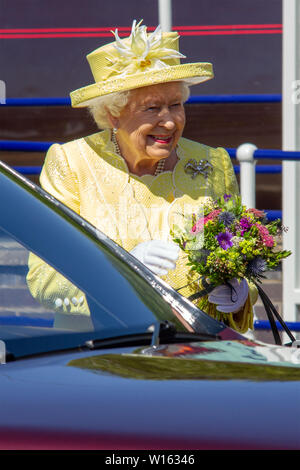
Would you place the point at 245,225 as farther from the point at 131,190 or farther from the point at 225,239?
the point at 131,190

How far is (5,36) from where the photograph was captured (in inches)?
320

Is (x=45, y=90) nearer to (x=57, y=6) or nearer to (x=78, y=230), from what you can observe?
(x=57, y=6)

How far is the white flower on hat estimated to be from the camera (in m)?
3.09

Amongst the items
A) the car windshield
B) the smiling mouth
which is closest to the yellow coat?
the smiling mouth

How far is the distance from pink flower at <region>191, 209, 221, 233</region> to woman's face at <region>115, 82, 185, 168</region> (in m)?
0.37

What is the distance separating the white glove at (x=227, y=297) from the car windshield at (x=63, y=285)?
0.91 meters

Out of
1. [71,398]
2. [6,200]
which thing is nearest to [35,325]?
[6,200]

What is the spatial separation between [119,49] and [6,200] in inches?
57.5

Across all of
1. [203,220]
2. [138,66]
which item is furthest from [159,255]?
[138,66]

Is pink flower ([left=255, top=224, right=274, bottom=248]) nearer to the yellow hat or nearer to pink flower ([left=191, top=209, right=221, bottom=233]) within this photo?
pink flower ([left=191, top=209, right=221, bottom=233])

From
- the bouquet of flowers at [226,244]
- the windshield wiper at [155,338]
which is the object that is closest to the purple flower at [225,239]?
the bouquet of flowers at [226,244]

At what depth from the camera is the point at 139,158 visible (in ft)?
10.3
